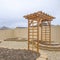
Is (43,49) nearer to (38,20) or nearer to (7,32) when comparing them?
(38,20)

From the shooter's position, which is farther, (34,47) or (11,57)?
(34,47)

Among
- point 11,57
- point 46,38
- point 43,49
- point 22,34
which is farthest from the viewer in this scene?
point 22,34

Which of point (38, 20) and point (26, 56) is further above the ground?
point (38, 20)

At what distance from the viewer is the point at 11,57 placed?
765cm

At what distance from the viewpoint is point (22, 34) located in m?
16.7

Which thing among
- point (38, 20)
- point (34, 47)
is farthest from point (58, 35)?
point (38, 20)

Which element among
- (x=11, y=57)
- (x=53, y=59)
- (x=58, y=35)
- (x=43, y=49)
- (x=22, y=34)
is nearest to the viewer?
(x=53, y=59)

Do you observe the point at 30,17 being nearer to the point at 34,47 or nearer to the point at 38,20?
the point at 38,20

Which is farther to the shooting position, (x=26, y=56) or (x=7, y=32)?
(x=7, y=32)

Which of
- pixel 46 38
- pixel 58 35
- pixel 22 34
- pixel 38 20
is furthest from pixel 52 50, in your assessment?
pixel 22 34

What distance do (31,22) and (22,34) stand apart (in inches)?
306

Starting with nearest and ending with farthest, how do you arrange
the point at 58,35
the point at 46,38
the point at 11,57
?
the point at 11,57
the point at 46,38
the point at 58,35

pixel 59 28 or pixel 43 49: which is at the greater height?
pixel 59 28

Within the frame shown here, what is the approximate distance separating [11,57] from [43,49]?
7.07 feet
